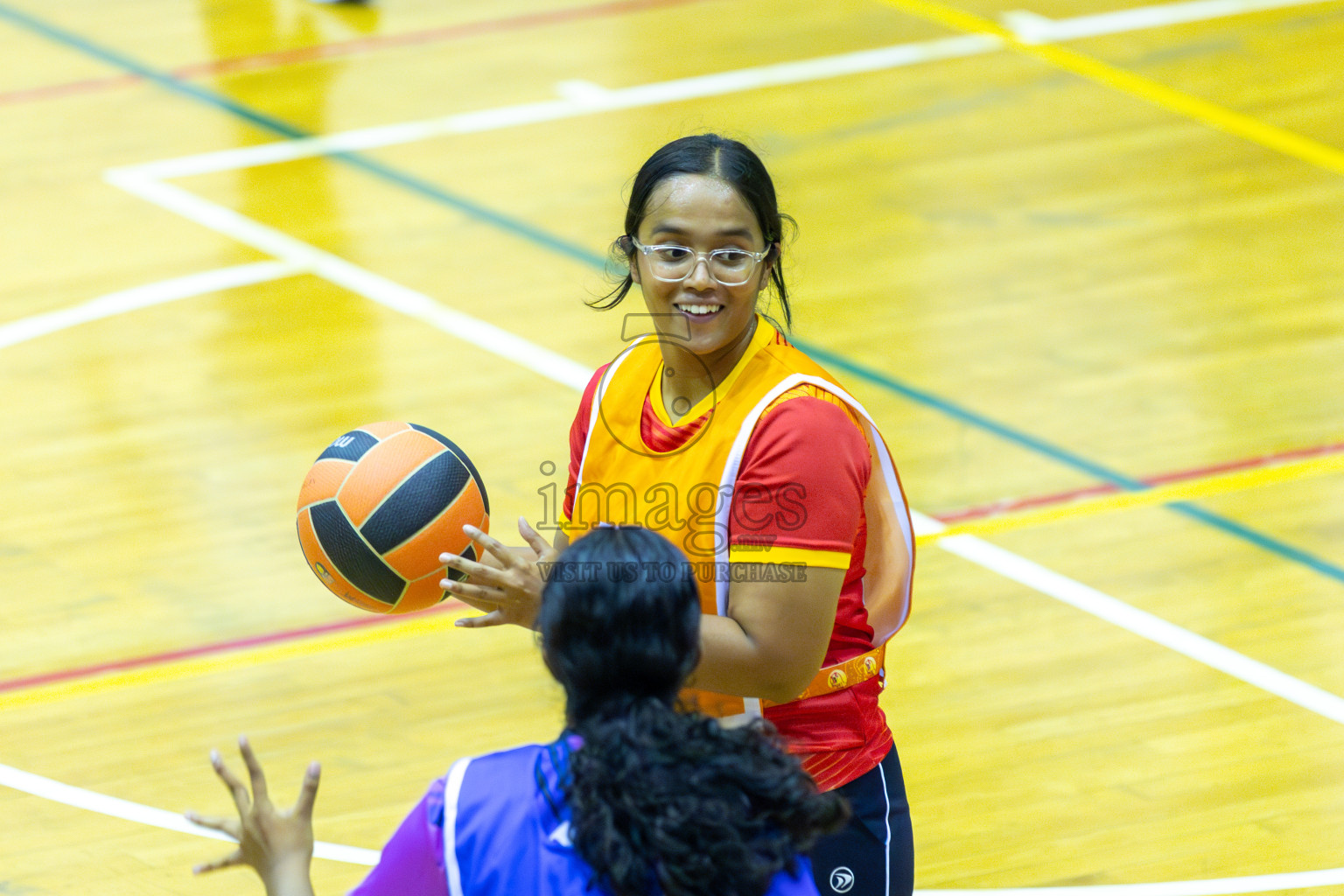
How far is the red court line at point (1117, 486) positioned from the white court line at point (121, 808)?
207 centimetres

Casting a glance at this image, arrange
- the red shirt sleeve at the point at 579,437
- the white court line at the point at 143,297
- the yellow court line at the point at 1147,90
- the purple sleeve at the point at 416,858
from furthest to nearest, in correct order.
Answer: the yellow court line at the point at 1147,90
the white court line at the point at 143,297
the red shirt sleeve at the point at 579,437
the purple sleeve at the point at 416,858

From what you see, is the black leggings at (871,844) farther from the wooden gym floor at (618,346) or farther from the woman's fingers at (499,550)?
the wooden gym floor at (618,346)

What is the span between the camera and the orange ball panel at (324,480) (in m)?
3.23

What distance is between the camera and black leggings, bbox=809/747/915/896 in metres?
2.58

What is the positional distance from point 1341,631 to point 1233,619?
0.26 meters

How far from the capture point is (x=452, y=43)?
8.85 meters

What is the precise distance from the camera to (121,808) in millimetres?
4051

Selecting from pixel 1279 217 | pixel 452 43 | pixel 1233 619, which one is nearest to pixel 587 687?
pixel 1233 619

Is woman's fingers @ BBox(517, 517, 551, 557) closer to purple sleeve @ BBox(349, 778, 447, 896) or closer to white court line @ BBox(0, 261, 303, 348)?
purple sleeve @ BBox(349, 778, 447, 896)

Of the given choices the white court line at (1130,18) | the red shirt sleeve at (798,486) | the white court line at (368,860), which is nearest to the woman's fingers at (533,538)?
the red shirt sleeve at (798,486)

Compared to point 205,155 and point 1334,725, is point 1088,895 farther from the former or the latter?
point 205,155

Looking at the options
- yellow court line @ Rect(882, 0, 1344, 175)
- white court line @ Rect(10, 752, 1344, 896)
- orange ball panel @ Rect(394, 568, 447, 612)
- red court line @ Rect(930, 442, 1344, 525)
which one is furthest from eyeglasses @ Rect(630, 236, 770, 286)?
yellow court line @ Rect(882, 0, 1344, 175)

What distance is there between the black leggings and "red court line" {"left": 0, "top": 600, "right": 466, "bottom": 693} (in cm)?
230

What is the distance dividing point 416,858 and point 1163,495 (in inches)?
147
